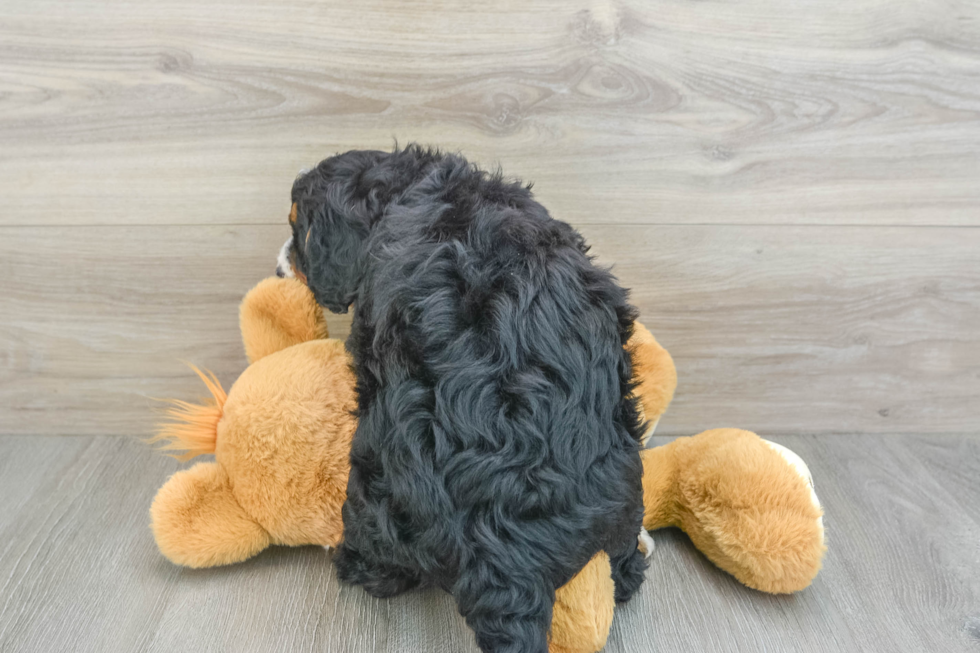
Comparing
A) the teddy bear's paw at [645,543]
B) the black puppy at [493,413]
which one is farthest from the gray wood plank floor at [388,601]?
the black puppy at [493,413]

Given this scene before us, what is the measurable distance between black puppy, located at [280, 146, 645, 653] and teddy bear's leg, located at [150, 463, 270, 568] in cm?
20

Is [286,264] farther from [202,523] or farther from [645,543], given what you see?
[645,543]

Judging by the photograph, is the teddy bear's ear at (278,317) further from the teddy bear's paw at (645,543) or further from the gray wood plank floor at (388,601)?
the teddy bear's paw at (645,543)

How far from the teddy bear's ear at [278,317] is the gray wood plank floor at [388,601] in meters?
0.27

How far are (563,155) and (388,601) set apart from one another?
65cm

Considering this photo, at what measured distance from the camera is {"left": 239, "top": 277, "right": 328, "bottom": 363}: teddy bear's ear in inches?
33.1

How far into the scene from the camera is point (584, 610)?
0.63 metres

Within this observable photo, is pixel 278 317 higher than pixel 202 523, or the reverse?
pixel 278 317

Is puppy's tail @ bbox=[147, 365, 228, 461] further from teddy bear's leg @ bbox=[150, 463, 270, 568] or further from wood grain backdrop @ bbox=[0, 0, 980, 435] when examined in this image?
wood grain backdrop @ bbox=[0, 0, 980, 435]

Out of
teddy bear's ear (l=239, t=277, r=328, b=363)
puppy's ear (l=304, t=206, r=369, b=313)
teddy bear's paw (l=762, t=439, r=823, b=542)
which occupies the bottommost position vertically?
teddy bear's paw (l=762, t=439, r=823, b=542)

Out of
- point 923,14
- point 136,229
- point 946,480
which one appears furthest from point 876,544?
point 136,229

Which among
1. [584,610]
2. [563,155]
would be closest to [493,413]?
[584,610]

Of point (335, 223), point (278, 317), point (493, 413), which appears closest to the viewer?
point (493, 413)

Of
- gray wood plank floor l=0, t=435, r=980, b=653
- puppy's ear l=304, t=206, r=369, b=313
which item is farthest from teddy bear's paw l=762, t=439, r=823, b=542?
puppy's ear l=304, t=206, r=369, b=313
